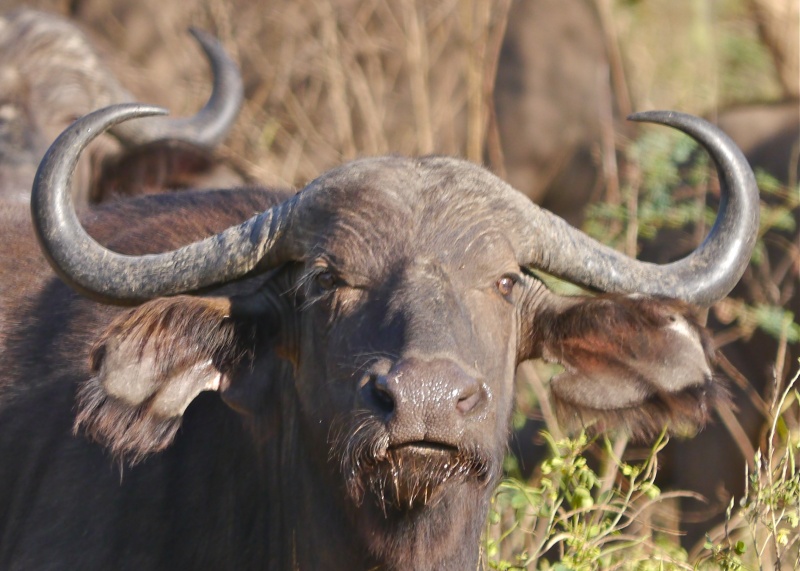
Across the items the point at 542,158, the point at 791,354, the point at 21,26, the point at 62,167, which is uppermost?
the point at 62,167

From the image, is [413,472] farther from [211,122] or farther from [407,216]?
[211,122]

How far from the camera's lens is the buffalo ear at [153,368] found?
3689mm

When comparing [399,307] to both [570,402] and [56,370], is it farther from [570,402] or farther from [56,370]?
[56,370]

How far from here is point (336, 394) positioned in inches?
139

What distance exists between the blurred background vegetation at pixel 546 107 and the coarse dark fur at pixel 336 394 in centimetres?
230

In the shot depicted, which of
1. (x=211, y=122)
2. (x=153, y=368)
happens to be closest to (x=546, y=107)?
(x=211, y=122)

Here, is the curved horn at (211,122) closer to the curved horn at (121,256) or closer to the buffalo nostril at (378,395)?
the curved horn at (121,256)

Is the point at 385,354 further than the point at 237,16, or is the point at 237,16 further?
the point at 237,16

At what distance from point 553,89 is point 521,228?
8384 millimetres

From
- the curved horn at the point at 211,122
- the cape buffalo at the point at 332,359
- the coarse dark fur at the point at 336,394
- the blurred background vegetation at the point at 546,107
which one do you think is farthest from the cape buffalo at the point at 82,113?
the cape buffalo at the point at 332,359

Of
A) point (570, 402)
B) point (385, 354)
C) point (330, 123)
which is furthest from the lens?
point (330, 123)

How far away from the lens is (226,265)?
3.81 m

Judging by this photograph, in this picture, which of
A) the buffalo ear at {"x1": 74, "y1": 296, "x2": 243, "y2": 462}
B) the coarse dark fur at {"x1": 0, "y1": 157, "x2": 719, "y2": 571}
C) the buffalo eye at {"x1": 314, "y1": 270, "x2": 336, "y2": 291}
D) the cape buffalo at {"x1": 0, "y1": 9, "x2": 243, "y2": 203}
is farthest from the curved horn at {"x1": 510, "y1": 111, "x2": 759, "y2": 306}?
the cape buffalo at {"x1": 0, "y1": 9, "x2": 243, "y2": 203}

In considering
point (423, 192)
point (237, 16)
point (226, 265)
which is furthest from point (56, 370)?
point (237, 16)
